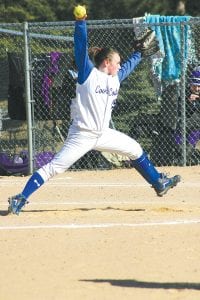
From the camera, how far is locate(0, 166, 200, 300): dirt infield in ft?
19.9

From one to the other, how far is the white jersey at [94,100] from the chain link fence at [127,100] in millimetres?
4156

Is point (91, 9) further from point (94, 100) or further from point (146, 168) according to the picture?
point (94, 100)

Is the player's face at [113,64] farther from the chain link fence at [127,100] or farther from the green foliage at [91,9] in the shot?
the green foliage at [91,9]

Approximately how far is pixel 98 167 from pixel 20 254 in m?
6.41

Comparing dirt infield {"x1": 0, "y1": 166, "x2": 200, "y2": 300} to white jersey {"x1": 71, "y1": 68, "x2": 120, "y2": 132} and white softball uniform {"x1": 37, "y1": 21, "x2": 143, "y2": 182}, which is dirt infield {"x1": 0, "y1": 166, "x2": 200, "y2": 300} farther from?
white jersey {"x1": 71, "y1": 68, "x2": 120, "y2": 132}

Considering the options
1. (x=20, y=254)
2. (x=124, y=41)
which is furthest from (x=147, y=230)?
(x=124, y=41)

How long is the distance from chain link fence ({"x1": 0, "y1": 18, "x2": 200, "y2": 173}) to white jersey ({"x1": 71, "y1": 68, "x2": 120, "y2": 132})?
13.6 feet

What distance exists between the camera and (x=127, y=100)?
14.6 metres

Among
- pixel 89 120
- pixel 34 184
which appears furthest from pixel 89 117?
pixel 34 184

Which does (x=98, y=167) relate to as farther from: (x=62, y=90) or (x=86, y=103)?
(x=86, y=103)

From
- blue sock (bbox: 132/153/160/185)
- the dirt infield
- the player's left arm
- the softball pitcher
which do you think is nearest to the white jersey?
the softball pitcher

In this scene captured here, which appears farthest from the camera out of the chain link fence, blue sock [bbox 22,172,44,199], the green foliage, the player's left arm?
the green foliage

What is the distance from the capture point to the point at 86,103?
861cm

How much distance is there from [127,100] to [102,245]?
7.36m
